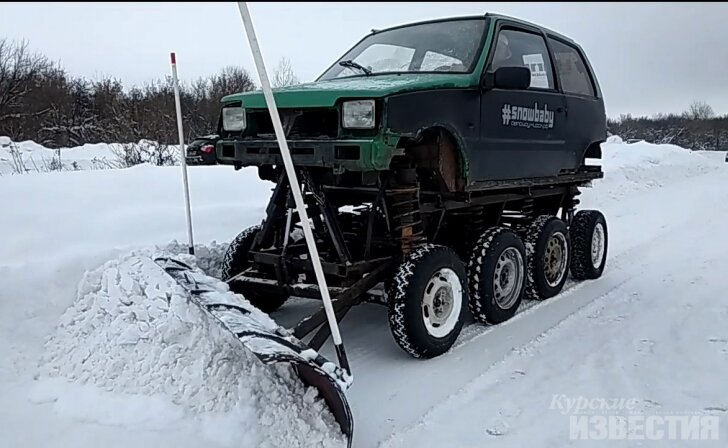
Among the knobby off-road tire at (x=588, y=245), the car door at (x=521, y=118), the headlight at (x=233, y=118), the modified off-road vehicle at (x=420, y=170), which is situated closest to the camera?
the modified off-road vehicle at (x=420, y=170)

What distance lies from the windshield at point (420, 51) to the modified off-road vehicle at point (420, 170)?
0.01 meters

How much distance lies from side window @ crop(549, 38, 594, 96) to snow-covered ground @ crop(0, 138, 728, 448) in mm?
2047

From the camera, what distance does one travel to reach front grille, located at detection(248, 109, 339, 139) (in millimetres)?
4027

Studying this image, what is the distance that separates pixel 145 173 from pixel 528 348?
5.38m

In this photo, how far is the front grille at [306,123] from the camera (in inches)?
159

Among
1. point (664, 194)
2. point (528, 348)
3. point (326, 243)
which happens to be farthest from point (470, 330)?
point (664, 194)

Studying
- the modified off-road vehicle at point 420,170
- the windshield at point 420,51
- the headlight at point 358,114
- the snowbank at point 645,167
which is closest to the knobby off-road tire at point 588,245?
the modified off-road vehicle at point 420,170

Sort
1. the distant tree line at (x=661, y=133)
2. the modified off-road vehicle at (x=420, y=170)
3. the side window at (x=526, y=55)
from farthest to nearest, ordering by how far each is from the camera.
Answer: the distant tree line at (x=661, y=133)
the side window at (x=526, y=55)
the modified off-road vehicle at (x=420, y=170)

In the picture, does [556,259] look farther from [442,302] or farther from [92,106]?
[92,106]

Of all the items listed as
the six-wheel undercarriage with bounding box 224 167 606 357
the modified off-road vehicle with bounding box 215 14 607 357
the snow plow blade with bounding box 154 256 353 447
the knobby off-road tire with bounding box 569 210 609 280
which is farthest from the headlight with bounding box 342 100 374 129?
the knobby off-road tire with bounding box 569 210 609 280

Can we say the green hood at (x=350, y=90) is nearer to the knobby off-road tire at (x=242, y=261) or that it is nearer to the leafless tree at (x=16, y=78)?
the knobby off-road tire at (x=242, y=261)

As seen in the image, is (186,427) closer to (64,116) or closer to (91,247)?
(91,247)

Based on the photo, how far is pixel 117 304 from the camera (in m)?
3.93

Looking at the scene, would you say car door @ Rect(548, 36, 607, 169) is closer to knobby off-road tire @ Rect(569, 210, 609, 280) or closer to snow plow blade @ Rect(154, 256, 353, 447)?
knobby off-road tire @ Rect(569, 210, 609, 280)
